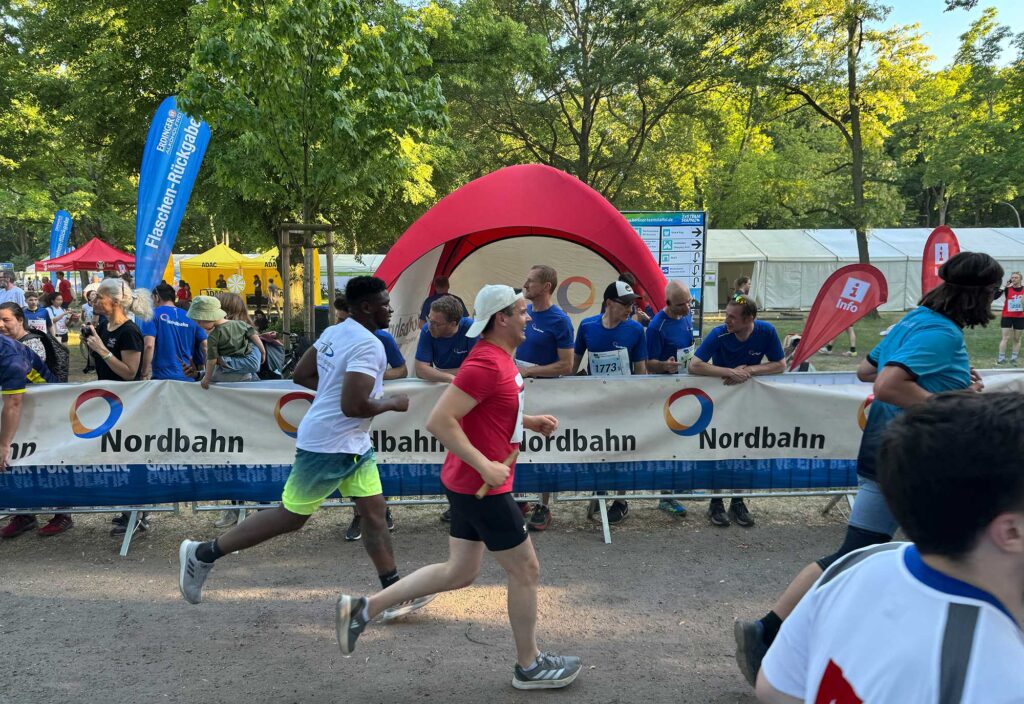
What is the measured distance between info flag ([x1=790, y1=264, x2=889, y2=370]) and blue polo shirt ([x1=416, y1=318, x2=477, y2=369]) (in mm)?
2755

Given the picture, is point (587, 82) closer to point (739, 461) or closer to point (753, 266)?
point (753, 266)

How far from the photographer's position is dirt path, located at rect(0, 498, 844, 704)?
12.0 feet

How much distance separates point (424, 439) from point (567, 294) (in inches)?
228

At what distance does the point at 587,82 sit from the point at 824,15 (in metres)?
6.51

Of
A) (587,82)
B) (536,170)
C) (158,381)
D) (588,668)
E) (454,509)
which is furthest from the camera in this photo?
(587,82)

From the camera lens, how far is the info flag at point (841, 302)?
6.04 metres

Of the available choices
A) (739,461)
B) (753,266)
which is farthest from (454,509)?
(753,266)

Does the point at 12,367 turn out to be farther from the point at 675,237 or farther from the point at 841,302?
the point at 675,237

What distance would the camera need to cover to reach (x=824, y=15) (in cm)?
2059

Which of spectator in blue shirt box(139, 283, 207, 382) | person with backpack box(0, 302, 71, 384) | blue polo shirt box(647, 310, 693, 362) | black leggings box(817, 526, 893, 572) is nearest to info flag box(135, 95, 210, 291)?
spectator in blue shirt box(139, 283, 207, 382)

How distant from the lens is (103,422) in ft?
18.0

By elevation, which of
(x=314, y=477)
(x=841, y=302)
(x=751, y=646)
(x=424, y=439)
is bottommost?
(x=751, y=646)

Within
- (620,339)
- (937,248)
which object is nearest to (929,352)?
(620,339)

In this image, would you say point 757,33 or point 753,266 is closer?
point 757,33
